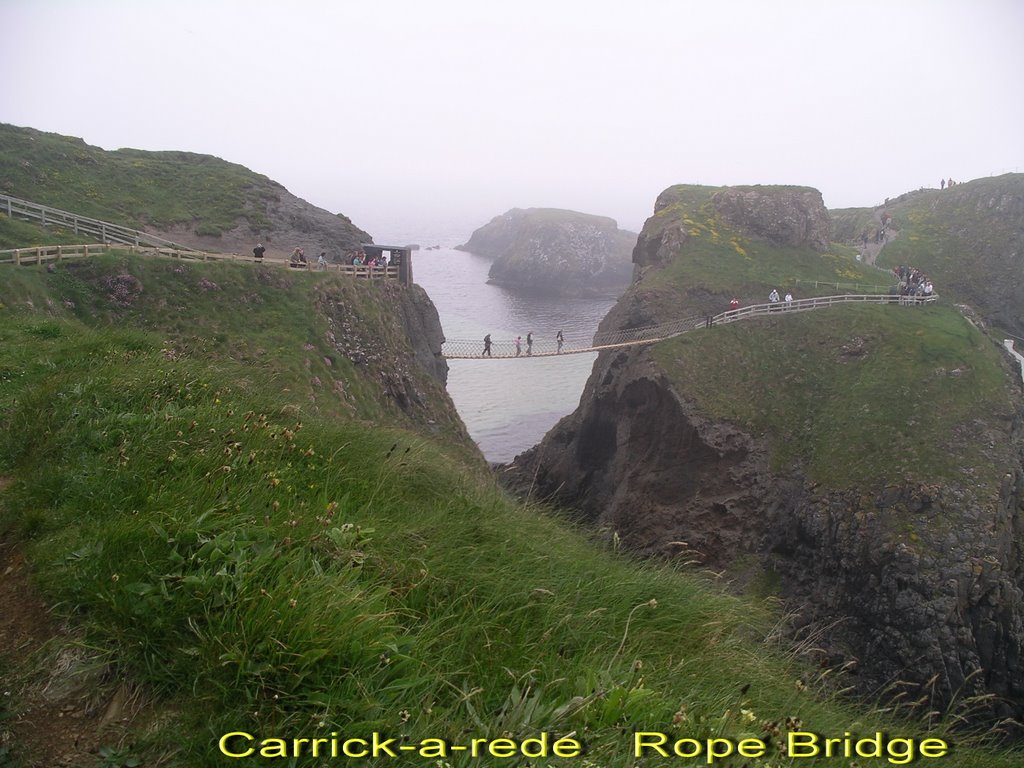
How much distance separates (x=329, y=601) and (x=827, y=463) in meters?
31.5

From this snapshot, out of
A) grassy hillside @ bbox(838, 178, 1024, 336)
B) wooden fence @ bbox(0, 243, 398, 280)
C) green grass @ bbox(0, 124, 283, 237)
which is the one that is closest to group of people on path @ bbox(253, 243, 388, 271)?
wooden fence @ bbox(0, 243, 398, 280)

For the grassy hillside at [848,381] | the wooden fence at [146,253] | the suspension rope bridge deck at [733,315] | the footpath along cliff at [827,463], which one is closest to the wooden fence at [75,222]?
the wooden fence at [146,253]

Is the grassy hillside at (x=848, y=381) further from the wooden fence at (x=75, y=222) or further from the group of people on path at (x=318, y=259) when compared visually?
the wooden fence at (x=75, y=222)

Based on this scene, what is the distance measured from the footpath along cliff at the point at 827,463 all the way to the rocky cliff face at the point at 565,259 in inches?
3135

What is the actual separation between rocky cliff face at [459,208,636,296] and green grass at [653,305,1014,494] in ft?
284

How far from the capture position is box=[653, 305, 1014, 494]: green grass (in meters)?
29.0

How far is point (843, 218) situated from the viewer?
81625 mm

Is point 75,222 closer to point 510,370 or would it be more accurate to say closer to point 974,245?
point 510,370

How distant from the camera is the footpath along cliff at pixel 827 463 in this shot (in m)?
23.8

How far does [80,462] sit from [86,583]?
219cm

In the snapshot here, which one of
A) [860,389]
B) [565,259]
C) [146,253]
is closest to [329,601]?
[146,253]

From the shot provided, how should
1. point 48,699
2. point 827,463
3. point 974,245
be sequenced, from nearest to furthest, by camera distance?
point 48,699 → point 827,463 → point 974,245

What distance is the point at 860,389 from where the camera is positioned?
34.0 meters

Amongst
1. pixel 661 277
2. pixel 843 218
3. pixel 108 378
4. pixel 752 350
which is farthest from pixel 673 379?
pixel 843 218
